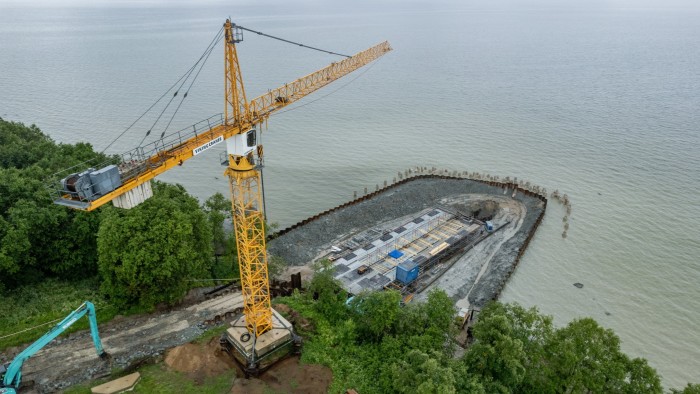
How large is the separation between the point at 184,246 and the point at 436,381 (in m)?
21.3

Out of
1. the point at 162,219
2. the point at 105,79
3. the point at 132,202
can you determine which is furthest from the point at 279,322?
the point at 105,79

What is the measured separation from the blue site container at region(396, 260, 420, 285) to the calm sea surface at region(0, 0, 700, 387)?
34.8 feet

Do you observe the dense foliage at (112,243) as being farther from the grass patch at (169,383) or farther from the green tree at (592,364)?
the green tree at (592,364)

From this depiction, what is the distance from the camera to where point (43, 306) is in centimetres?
3309

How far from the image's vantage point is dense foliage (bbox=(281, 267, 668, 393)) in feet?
81.3

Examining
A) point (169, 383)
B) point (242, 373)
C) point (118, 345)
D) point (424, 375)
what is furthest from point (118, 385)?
point (424, 375)

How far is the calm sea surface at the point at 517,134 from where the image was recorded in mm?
45469

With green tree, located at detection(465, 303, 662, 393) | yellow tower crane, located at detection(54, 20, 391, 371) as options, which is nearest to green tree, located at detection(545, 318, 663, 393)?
green tree, located at detection(465, 303, 662, 393)

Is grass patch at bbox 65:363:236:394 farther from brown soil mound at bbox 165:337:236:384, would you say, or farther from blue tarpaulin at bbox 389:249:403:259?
blue tarpaulin at bbox 389:249:403:259

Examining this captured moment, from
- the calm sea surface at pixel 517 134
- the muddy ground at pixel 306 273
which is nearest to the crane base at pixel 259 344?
the muddy ground at pixel 306 273

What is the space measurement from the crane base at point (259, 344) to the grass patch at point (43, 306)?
410 inches

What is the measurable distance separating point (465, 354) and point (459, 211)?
30.4 meters

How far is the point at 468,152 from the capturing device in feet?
250

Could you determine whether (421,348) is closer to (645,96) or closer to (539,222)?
(539,222)
